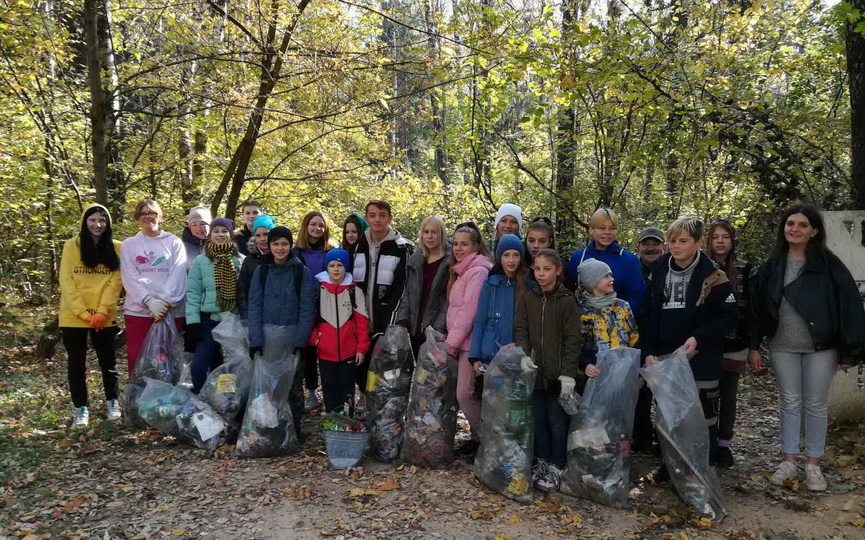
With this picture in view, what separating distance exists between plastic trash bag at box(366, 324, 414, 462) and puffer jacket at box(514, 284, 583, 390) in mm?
937

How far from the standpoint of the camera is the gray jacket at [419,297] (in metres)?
4.14

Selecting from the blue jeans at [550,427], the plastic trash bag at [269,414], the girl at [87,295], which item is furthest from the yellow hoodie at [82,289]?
the blue jeans at [550,427]

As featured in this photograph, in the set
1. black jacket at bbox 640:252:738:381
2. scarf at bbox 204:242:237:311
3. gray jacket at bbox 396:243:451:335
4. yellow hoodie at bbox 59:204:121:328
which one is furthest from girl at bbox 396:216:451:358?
yellow hoodie at bbox 59:204:121:328

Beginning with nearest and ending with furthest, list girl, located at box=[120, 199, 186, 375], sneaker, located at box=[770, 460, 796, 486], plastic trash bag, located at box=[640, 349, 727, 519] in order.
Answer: plastic trash bag, located at box=[640, 349, 727, 519], sneaker, located at box=[770, 460, 796, 486], girl, located at box=[120, 199, 186, 375]

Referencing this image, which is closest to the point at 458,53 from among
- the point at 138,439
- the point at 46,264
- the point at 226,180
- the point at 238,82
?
the point at 238,82

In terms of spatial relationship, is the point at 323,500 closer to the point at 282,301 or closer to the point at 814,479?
the point at 282,301

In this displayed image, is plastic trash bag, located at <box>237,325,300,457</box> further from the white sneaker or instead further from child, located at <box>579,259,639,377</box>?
child, located at <box>579,259,639,377</box>

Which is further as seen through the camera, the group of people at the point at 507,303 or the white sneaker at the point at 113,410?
the white sneaker at the point at 113,410

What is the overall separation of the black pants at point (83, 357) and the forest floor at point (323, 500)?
0.39 m

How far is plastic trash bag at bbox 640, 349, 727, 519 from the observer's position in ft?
10.6

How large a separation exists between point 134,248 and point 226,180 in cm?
256

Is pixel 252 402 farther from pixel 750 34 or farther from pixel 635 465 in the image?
pixel 750 34

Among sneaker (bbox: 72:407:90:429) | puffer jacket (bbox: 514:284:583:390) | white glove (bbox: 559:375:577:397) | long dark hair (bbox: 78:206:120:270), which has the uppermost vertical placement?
long dark hair (bbox: 78:206:120:270)

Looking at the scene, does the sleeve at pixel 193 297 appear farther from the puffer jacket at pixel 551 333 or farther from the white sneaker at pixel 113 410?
the puffer jacket at pixel 551 333
